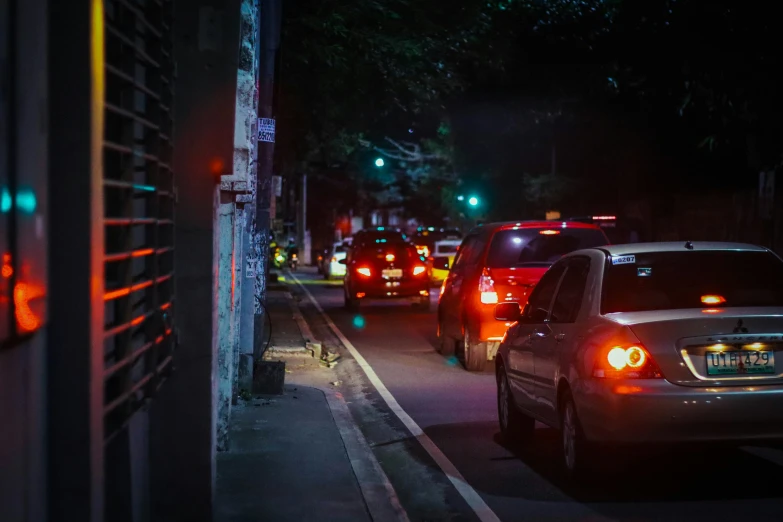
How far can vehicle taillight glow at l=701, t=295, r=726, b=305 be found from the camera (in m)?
7.91

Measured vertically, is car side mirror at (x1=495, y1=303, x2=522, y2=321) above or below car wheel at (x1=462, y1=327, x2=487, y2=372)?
above

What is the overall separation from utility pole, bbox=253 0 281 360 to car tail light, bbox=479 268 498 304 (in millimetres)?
2824

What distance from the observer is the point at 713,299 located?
7.97m

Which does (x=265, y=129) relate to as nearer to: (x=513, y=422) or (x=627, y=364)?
(x=513, y=422)

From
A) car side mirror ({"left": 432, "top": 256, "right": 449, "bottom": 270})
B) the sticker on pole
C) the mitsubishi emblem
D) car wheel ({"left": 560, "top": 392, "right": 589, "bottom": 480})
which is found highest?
the sticker on pole

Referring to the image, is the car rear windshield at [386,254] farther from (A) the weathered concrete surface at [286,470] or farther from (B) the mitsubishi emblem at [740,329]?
(B) the mitsubishi emblem at [740,329]

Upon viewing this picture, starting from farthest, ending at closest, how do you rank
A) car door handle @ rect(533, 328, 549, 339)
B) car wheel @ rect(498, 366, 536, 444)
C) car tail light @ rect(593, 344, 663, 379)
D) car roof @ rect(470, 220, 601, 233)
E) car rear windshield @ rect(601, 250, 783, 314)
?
car roof @ rect(470, 220, 601, 233)
car wheel @ rect(498, 366, 536, 444)
car door handle @ rect(533, 328, 549, 339)
car rear windshield @ rect(601, 250, 783, 314)
car tail light @ rect(593, 344, 663, 379)

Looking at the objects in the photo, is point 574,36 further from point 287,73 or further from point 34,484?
point 34,484

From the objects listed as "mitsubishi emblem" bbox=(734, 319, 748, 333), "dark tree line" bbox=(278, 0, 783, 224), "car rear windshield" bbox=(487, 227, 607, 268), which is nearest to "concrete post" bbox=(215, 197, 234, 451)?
"mitsubishi emblem" bbox=(734, 319, 748, 333)

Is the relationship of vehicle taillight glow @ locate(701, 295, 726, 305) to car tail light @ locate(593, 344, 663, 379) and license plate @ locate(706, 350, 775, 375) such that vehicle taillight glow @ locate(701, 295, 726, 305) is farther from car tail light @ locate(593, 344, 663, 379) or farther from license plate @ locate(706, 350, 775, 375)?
car tail light @ locate(593, 344, 663, 379)

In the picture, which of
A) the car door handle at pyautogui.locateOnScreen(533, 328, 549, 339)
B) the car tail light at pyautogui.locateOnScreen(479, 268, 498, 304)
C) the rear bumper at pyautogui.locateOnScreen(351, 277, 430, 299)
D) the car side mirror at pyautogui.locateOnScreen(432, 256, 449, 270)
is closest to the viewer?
the car door handle at pyautogui.locateOnScreen(533, 328, 549, 339)

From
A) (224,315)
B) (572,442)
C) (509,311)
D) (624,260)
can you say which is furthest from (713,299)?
(224,315)

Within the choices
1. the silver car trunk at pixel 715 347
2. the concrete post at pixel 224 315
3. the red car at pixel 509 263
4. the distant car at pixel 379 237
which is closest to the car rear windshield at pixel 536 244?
the red car at pixel 509 263

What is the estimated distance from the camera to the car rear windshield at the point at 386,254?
27.3 meters
